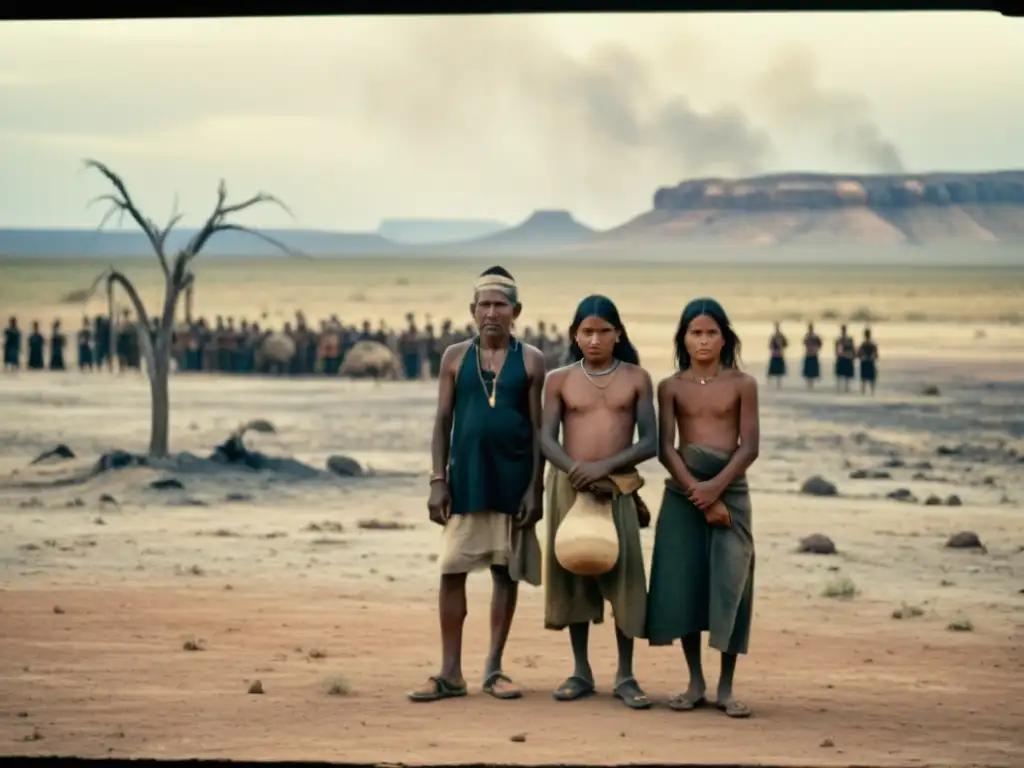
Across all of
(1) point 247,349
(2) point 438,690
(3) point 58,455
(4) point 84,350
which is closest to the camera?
(2) point 438,690

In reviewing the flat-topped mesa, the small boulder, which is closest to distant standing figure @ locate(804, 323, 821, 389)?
the small boulder

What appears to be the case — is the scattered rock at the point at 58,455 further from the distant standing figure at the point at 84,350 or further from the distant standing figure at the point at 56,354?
the distant standing figure at the point at 56,354

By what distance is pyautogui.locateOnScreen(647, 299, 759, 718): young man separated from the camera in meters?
9.22

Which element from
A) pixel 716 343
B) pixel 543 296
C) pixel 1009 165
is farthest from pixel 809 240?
pixel 716 343

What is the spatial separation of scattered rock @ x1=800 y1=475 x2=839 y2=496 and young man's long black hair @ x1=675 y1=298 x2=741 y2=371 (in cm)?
1468

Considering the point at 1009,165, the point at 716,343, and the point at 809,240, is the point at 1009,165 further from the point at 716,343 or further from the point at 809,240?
the point at 716,343

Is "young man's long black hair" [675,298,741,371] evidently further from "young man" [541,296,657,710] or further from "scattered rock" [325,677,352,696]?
"scattered rock" [325,677,352,696]

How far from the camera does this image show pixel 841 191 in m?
106

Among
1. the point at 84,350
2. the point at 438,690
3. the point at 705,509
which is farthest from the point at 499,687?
the point at 84,350

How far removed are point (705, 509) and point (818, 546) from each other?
9.90m

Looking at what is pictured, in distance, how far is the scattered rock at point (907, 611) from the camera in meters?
14.7

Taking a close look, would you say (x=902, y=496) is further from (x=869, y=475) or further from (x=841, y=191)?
(x=841, y=191)

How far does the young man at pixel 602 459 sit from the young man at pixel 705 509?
0.35 ft

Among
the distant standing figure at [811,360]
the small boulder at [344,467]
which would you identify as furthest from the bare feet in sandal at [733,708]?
the distant standing figure at [811,360]
